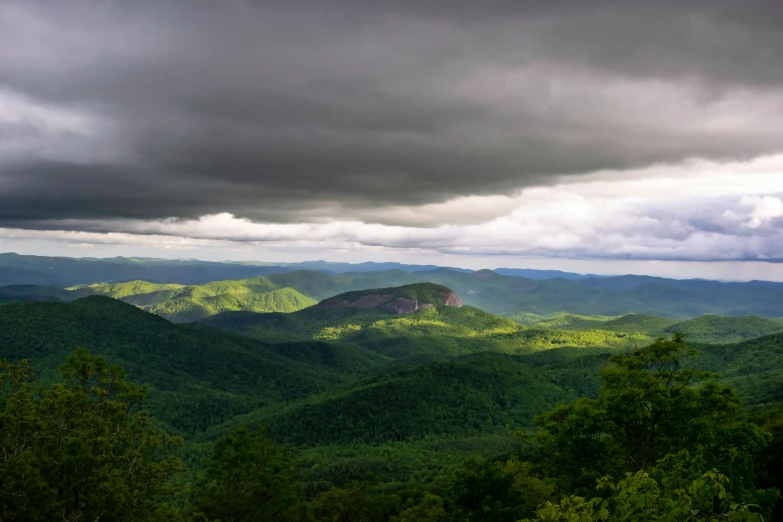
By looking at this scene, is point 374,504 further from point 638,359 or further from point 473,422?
point 473,422

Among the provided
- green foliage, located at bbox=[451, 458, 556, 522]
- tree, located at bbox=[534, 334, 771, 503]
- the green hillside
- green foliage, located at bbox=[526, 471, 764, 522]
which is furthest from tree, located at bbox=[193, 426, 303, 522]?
the green hillside

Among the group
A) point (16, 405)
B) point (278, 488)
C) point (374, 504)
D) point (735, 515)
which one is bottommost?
point (374, 504)

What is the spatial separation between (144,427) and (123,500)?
19.4 ft

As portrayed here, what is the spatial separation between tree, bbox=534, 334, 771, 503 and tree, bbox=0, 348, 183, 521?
31310 millimetres

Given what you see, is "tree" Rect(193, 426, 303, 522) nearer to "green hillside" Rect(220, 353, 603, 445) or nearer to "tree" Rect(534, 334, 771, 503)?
"tree" Rect(534, 334, 771, 503)

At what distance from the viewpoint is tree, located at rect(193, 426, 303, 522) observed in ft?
147

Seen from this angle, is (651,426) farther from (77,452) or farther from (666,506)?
(77,452)

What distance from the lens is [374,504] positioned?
7031 centimetres

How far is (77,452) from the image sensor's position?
2867 centimetres

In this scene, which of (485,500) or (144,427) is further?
(485,500)

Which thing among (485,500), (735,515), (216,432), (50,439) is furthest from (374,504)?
(216,432)

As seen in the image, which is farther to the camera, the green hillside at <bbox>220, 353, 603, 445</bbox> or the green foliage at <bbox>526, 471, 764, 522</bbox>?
the green hillside at <bbox>220, 353, 603, 445</bbox>

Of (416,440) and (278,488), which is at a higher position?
(278,488)

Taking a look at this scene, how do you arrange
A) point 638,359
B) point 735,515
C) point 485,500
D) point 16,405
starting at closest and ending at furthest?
point 735,515
point 16,405
point 638,359
point 485,500
